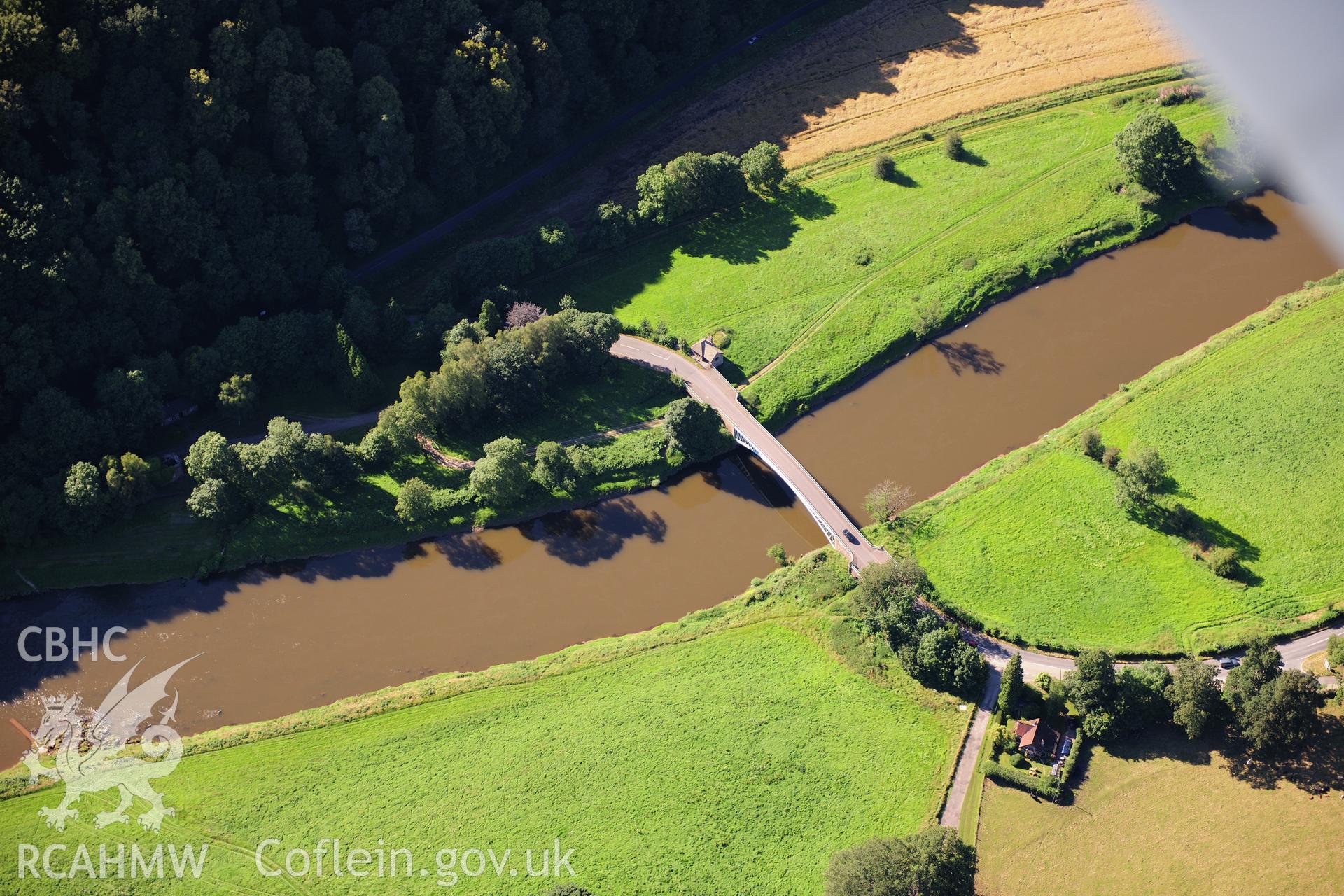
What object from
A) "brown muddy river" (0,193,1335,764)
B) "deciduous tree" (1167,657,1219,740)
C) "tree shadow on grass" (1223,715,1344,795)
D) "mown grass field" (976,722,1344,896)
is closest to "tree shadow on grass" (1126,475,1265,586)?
"deciduous tree" (1167,657,1219,740)

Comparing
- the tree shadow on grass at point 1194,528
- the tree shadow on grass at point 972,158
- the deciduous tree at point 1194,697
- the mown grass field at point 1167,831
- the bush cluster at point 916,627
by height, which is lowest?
the mown grass field at point 1167,831

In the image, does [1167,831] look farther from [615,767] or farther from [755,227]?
[755,227]

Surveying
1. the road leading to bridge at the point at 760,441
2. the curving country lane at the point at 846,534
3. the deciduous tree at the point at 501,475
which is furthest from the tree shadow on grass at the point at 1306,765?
the deciduous tree at the point at 501,475

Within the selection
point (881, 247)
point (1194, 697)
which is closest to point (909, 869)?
point (1194, 697)

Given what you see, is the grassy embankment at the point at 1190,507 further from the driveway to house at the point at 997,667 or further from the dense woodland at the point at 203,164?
the dense woodland at the point at 203,164

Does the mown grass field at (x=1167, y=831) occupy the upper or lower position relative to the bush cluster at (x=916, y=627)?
lower

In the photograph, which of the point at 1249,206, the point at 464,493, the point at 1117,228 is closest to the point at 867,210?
the point at 1117,228
